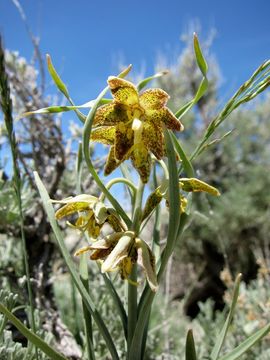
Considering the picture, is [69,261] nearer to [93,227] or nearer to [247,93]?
[93,227]

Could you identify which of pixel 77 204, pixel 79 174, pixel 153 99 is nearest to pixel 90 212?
pixel 77 204

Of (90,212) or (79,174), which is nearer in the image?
(90,212)

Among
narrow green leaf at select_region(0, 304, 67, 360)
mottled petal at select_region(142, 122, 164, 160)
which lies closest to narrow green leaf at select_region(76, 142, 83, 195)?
mottled petal at select_region(142, 122, 164, 160)

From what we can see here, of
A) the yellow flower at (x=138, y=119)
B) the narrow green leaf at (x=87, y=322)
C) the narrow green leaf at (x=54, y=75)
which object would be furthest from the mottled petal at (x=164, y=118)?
the narrow green leaf at (x=87, y=322)

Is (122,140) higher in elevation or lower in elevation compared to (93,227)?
higher

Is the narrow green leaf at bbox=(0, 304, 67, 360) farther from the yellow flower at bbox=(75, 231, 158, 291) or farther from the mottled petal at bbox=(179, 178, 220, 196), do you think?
the mottled petal at bbox=(179, 178, 220, 196)

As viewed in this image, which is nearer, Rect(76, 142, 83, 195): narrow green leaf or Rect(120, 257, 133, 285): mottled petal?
Rect(120, 257, 133, 285): mottled petal

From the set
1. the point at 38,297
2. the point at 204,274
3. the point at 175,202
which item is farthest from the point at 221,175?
the point at 175,202

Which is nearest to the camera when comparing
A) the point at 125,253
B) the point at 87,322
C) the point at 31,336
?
the point at 31,336

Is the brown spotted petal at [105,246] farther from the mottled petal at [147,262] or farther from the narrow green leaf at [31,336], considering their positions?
the narrow green leaf at [31,336]
